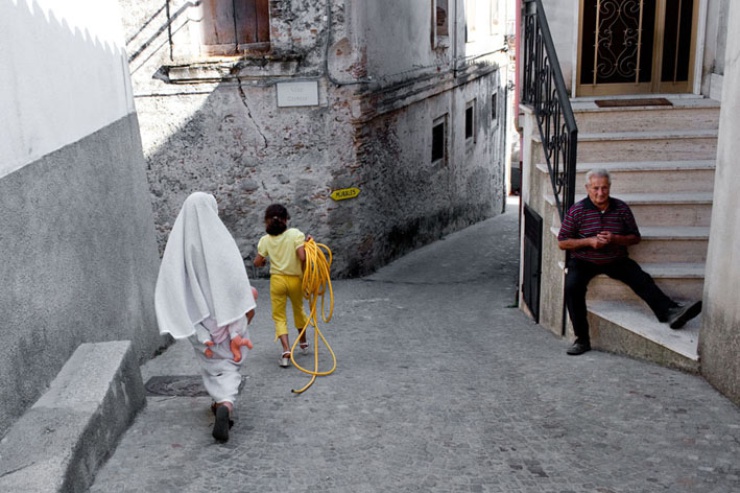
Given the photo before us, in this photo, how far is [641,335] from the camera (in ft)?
18.9

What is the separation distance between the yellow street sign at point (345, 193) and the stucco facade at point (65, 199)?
149 inches

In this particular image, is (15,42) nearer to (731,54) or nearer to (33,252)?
(33,252)

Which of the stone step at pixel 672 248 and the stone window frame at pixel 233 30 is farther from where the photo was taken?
the stone window frame at pixel 233 30

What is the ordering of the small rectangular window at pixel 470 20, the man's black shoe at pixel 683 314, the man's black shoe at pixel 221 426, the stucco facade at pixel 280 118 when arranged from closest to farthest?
1. the man's black shoe at pixel 221 426
2. the man's black shoe at pixel 683 314
3. the stucco facade at pixel 280 118
4. the small rectangular window at pixel 470 20

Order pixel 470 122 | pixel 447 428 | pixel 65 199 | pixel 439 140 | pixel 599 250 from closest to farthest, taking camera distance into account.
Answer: pixel 447 428 < pixel 65 199 < pixel 599 250 < pixel 439 140 < pixel 470 122

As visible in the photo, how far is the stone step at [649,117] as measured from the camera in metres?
7.79

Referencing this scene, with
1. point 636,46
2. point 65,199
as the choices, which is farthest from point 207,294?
point 636,46

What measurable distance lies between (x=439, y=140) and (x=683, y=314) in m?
9.63

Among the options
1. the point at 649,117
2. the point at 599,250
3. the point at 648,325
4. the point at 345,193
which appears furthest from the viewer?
the point at 345,193

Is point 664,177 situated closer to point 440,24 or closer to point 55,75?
point 55,75

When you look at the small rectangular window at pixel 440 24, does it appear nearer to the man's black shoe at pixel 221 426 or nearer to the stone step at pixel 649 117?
the stone step at pixel 649 117

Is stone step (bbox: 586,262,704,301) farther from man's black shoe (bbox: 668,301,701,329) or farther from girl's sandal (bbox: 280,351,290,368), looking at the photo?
girl's sandal (bbox: 280,351,290,368)

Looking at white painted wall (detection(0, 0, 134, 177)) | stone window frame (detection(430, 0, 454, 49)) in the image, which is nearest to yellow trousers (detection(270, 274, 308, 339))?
white painted wall (detection(0, 0, 134, 177))

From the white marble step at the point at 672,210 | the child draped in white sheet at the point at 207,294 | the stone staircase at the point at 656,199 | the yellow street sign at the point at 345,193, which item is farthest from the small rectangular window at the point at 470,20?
the child draped in white sheet at the point at 207,294
